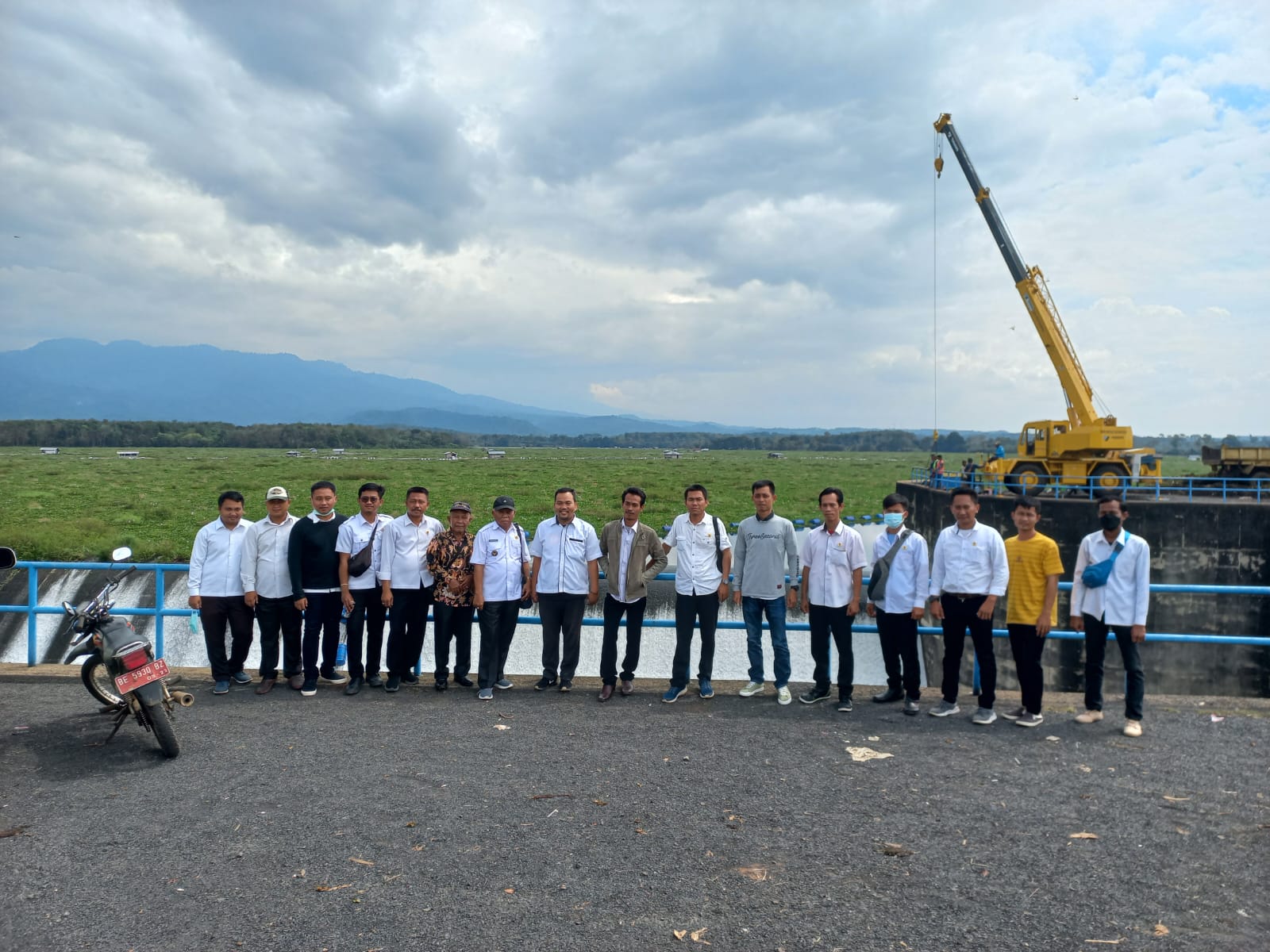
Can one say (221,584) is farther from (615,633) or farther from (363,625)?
(615,633)

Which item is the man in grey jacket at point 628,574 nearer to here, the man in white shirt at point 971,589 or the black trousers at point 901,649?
the black trousers at point 901,649

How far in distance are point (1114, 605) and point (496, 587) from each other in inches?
213

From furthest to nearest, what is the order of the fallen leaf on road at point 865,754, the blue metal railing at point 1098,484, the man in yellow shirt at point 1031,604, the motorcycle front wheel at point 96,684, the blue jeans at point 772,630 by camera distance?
the blue metal railing at point 1098,484 < the blue jeans at point 772,630 < the man in yellow shirt at point 1031,604 < the motorcycle front wheel at point 96,684 < the fallen leaf on road at point 865,754

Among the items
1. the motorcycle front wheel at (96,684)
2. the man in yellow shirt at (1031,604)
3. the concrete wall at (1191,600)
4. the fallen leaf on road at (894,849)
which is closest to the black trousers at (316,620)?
the motorcycle front wheel at (96,684)

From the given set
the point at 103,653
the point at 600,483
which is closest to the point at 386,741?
the point at 103,653

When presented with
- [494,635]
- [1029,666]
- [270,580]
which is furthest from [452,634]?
[1029,666]

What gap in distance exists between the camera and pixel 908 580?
6949mm

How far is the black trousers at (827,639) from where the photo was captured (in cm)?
695

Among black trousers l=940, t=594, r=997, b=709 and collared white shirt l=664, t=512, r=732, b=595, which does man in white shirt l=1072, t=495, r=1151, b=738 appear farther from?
collared white shirt l=664, t=512, r=732, b=595

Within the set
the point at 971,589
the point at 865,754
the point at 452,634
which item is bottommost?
the point at 865,754

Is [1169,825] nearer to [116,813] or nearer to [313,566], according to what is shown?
[116,813]

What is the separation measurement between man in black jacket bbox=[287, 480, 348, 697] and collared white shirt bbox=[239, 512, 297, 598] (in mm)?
101

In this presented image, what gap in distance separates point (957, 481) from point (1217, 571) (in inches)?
314

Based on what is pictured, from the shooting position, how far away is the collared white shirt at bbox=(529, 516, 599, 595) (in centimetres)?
736
